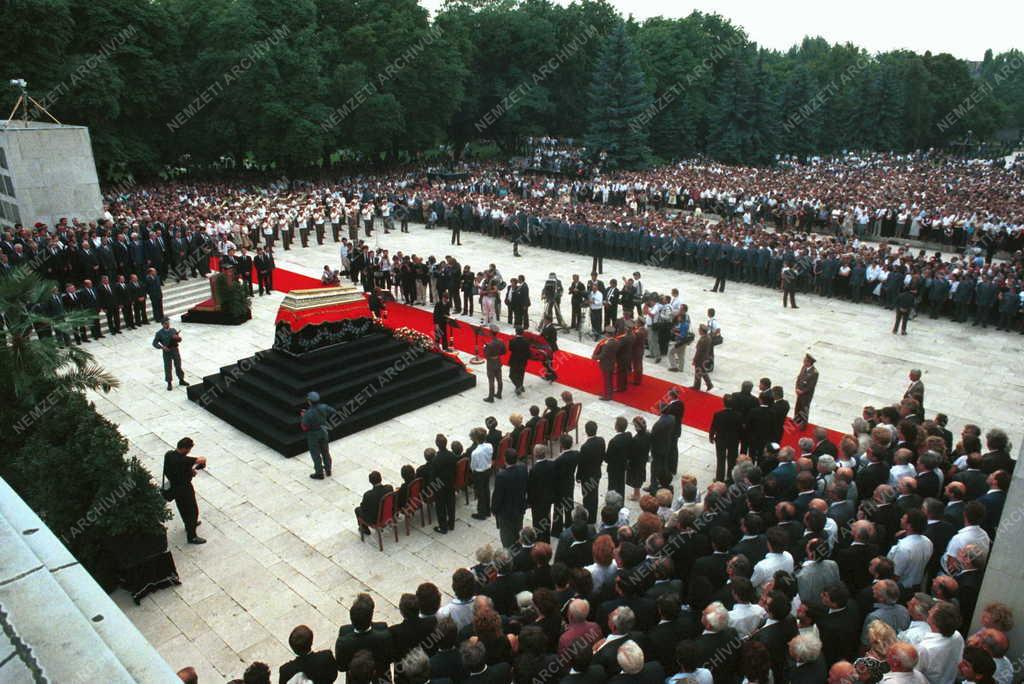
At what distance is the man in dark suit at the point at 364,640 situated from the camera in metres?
5.49

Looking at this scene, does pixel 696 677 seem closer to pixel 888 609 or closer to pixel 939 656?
pixel 939 656

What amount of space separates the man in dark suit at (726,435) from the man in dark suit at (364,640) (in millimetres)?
6320

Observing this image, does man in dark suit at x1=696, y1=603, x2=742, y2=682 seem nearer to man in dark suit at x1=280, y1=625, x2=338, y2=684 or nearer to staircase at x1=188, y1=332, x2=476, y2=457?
man in dark suit at x1=280, y1=625, x2=338, y2=684

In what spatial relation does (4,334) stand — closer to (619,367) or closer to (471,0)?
(619,367)

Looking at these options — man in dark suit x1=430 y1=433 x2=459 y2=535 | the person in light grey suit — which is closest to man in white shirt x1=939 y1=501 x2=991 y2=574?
the person in light grey suit

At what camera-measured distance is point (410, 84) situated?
46000 millimetres

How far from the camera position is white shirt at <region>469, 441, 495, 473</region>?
9.56 meters

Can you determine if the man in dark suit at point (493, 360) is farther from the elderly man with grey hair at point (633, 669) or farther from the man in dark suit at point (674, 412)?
the elderly man with grey hair at point (633, 669)

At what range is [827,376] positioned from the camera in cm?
1514

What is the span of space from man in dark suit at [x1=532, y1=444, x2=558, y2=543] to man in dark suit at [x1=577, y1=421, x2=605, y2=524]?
1.55 ft

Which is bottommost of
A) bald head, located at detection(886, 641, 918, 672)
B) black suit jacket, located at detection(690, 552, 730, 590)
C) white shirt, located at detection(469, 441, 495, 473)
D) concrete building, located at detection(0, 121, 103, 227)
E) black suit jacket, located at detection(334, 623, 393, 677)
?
white shirt, located at detection(469, 441, 495, 473)

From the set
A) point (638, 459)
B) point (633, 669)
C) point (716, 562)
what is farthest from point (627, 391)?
point (633, 669)

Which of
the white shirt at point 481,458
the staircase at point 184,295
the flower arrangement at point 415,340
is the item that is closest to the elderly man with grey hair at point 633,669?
the white shirt at point 481,458

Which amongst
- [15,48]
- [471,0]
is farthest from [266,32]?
[471,0]
